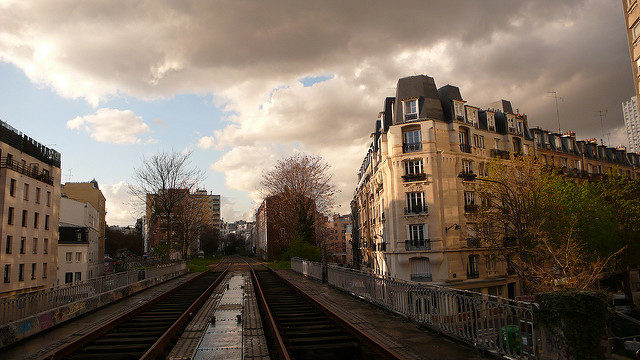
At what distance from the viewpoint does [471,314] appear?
26.8ft

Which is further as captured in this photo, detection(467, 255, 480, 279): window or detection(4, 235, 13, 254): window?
detection(467, 255, 480, 279): window

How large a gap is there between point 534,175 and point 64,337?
3195cm

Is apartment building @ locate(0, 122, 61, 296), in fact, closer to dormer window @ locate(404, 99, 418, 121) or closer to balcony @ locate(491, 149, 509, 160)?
dormer window @ locate(404, 99, 418, 121)

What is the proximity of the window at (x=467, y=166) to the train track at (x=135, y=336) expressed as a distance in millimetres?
28578

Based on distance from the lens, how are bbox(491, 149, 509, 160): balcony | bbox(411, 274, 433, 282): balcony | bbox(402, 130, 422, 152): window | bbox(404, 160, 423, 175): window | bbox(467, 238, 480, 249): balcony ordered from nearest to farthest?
bbox(411, 274, 433, 282): balcony, bbox(467, 238, 480, 249): balcony, bbox(404, 160, 423, 175): window, bbox(402, 130, 422, 152): window, bbox(491, 149, 509, 160): balcony

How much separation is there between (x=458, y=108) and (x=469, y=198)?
8841 mm

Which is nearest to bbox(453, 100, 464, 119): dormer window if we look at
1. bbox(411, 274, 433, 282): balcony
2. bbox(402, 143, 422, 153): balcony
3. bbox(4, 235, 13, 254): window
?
bbox(402, 143, 422, 153): balcony

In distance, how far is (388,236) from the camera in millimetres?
38000

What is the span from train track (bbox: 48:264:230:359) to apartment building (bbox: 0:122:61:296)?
25.4 metres

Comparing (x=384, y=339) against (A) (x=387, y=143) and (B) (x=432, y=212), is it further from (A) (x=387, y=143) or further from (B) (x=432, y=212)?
(A) (x=387, y=143)

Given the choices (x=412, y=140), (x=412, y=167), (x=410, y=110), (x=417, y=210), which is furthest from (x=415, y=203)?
(x=410, y=110)

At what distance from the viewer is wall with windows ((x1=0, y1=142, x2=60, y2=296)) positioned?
33031 mm

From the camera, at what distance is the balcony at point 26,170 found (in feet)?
110

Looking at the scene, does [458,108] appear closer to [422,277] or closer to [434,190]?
[434,190]
